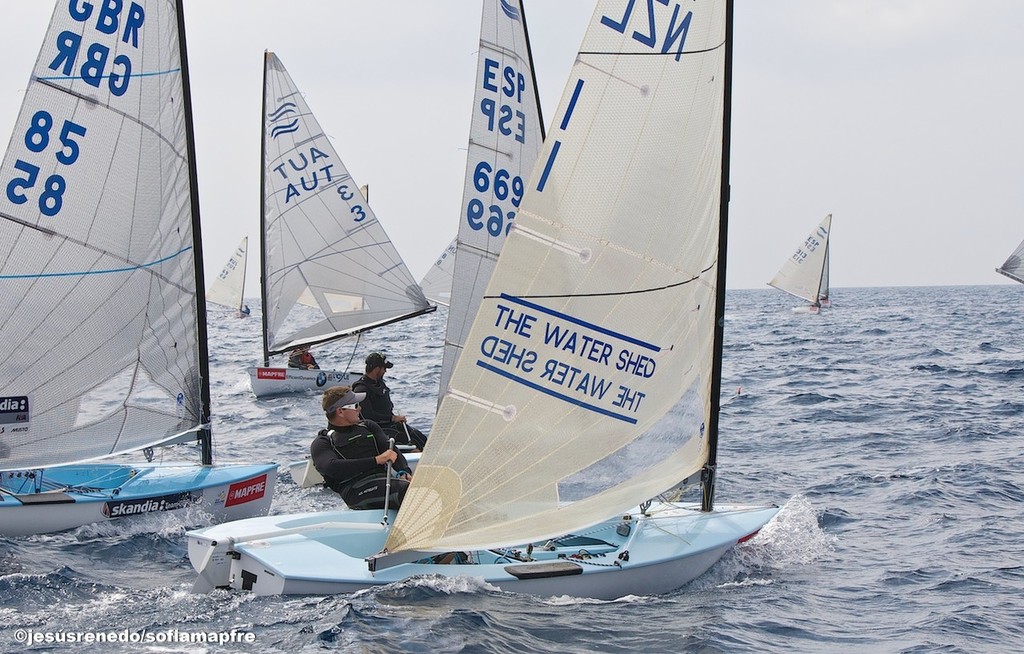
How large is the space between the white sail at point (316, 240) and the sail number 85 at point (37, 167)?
918 centimetres

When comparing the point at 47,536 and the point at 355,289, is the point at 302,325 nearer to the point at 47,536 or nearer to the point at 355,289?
the point at 355,289

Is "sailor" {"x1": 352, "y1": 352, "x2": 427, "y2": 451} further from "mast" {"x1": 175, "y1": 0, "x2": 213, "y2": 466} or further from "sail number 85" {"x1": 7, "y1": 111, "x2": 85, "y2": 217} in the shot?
"sail number 85" {"x1": 7, "y1": 111, "x2": 85, "y2": 217}

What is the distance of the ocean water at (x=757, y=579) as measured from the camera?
654 cm

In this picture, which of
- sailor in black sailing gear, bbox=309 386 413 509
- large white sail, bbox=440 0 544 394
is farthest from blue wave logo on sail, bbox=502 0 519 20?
sailor in black sailing gear, bbox=309 386 413 509

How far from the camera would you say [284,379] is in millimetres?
20344

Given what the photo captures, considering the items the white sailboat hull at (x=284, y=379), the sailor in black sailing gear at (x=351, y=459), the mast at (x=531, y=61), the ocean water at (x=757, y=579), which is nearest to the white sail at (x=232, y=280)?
the white sailboat hull at (x=284, y=379)

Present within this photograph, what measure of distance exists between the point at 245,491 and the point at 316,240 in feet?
31.7

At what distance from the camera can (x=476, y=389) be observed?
6992mm

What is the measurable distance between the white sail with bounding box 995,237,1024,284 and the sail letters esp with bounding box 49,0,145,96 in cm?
2599

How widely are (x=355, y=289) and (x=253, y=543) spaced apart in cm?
1261

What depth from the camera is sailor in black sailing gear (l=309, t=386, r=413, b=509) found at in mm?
7945

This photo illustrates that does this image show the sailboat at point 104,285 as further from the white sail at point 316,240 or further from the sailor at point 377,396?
the white sail at point 316,240

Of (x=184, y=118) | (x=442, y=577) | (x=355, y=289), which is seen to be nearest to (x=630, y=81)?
(x=442, y=577)

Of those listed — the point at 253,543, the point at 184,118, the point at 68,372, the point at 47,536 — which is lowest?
the point at 47,536
